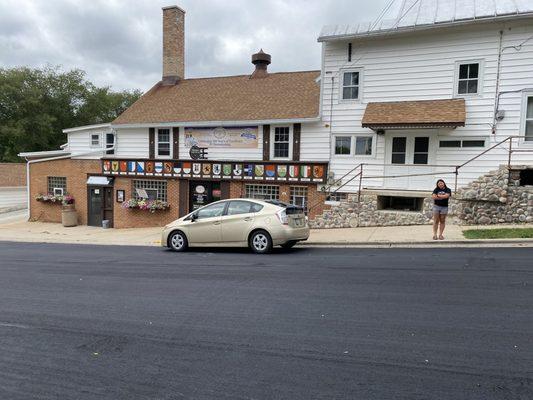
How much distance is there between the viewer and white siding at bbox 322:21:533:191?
564 inches

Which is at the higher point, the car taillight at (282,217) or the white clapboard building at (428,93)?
the white clapboard building at (428,93)

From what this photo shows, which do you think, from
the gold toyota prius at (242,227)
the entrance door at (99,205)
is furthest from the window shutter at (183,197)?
the gold toyota prius at (242,227)

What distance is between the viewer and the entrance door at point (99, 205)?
869 inches

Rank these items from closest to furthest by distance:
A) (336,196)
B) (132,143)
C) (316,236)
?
1. (316,236)
2. (336,196)
3. (132,143)

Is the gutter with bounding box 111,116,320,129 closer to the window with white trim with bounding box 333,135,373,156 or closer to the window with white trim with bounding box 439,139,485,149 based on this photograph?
the window with white trim with bounding box 333,135,373,156

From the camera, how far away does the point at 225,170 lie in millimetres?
19078

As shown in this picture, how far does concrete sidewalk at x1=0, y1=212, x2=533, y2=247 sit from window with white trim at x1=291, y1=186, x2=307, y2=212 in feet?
6.54

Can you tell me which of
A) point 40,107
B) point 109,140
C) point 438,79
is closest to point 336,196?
point 438,79

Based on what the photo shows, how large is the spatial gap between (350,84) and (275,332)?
13.4m

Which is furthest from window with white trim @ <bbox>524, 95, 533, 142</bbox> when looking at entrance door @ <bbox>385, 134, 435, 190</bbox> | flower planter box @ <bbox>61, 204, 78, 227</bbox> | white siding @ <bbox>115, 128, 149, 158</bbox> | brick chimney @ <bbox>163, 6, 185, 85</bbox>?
flower planter box @ <bbox>61, 204, 78, 227</bbox>

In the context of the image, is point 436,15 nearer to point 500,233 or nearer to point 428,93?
point 428,93

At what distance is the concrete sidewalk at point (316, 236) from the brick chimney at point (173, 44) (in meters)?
9.57

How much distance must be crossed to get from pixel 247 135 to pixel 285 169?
8.40 ft

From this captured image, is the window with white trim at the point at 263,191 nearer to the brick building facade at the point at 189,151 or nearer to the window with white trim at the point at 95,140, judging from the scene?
the brick building facade at the point at 189,151
